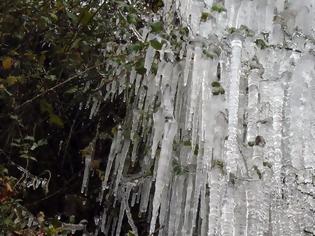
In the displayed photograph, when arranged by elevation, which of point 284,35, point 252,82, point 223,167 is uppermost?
point 284,35

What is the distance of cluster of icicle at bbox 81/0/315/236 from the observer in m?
2.75

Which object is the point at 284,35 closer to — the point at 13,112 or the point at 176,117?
the point at 176,117

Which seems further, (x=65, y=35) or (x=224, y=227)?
(x=65, y=35)

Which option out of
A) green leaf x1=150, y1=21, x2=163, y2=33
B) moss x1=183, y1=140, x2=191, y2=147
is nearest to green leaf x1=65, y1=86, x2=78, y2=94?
green leaf x1=150, y1=21, x2=163, y2=33

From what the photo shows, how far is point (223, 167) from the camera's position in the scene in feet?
9.00

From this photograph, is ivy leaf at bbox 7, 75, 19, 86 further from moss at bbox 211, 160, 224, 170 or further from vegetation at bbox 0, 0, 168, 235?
moss at bbox 211, 160, 224, 170

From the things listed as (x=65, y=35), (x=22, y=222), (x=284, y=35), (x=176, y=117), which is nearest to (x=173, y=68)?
(x=176, y=117)

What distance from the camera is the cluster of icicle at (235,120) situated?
2.75m

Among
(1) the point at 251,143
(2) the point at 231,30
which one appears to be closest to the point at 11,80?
(2) the point at 231,30

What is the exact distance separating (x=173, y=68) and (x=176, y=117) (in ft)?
0.85

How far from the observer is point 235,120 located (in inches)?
102

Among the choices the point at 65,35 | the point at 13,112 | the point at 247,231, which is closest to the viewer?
the point at 247,231

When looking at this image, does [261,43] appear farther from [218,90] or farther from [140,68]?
[140,68]

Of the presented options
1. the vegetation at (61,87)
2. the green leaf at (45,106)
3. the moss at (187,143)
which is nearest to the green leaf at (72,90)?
the vegetation at (61,87)
